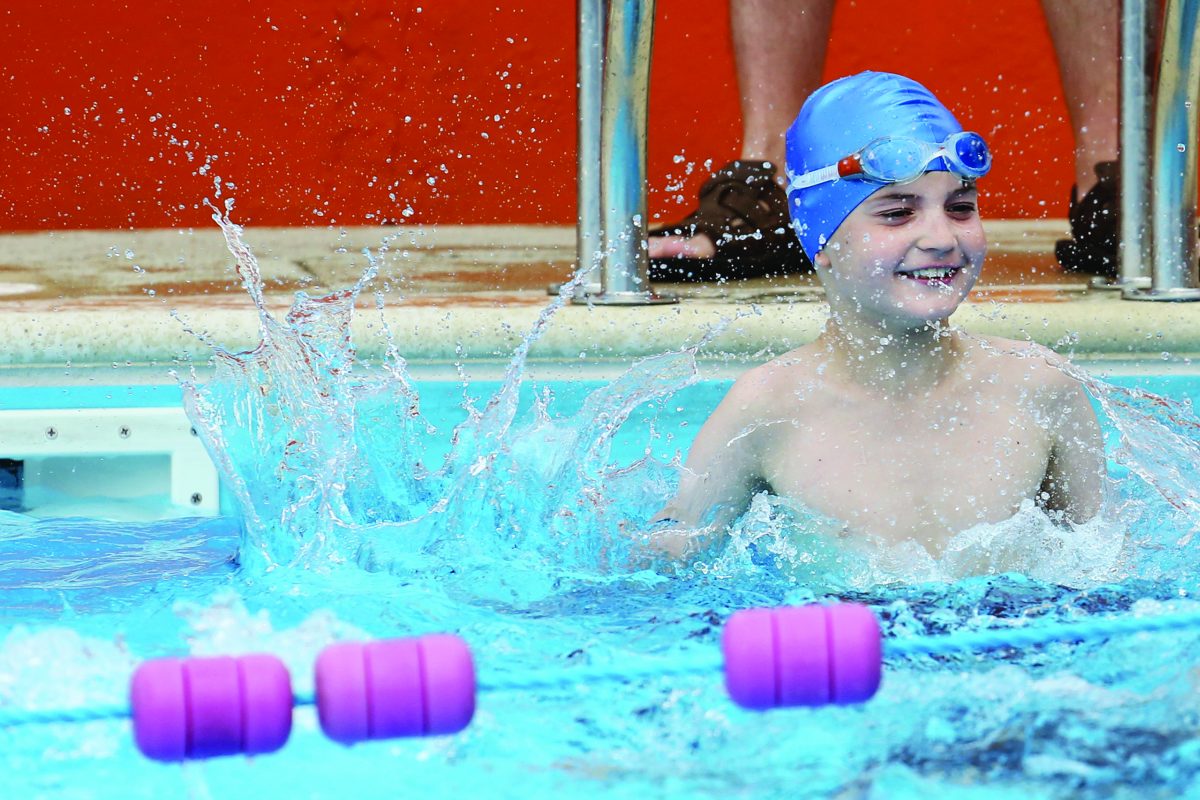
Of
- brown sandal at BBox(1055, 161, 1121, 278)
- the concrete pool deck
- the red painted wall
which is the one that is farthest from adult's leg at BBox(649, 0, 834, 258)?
the red painted wall

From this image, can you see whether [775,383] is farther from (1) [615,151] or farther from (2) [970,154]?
(1) [615,151]

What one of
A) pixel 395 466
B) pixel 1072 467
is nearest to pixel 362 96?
pixel 395 466

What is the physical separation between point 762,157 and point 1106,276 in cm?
75

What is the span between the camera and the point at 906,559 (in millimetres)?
2195

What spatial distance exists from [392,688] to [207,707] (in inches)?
5.7

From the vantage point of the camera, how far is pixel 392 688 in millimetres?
1331

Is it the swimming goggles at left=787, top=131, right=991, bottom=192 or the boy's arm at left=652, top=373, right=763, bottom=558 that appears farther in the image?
the boy's arm at left=652, top=373, right=763, bottom=558

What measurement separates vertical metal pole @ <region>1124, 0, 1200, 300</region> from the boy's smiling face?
100 centimetres

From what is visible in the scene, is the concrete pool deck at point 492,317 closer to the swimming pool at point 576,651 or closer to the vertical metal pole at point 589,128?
the vertical metal pole at point 589,128

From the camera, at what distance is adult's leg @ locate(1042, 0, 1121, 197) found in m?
3.49

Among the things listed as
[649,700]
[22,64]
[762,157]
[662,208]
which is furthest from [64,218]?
[649,700]

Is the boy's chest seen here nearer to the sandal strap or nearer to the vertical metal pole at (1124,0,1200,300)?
the vertical metal pole at (1124,0,1200,300)

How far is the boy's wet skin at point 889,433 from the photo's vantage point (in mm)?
2221

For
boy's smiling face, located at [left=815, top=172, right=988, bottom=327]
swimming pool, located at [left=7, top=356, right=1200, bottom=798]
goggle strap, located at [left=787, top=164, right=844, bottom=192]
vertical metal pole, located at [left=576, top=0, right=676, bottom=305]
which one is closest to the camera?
swimming pool, located at [left=7, top=356, right=1200, bottom=798]
